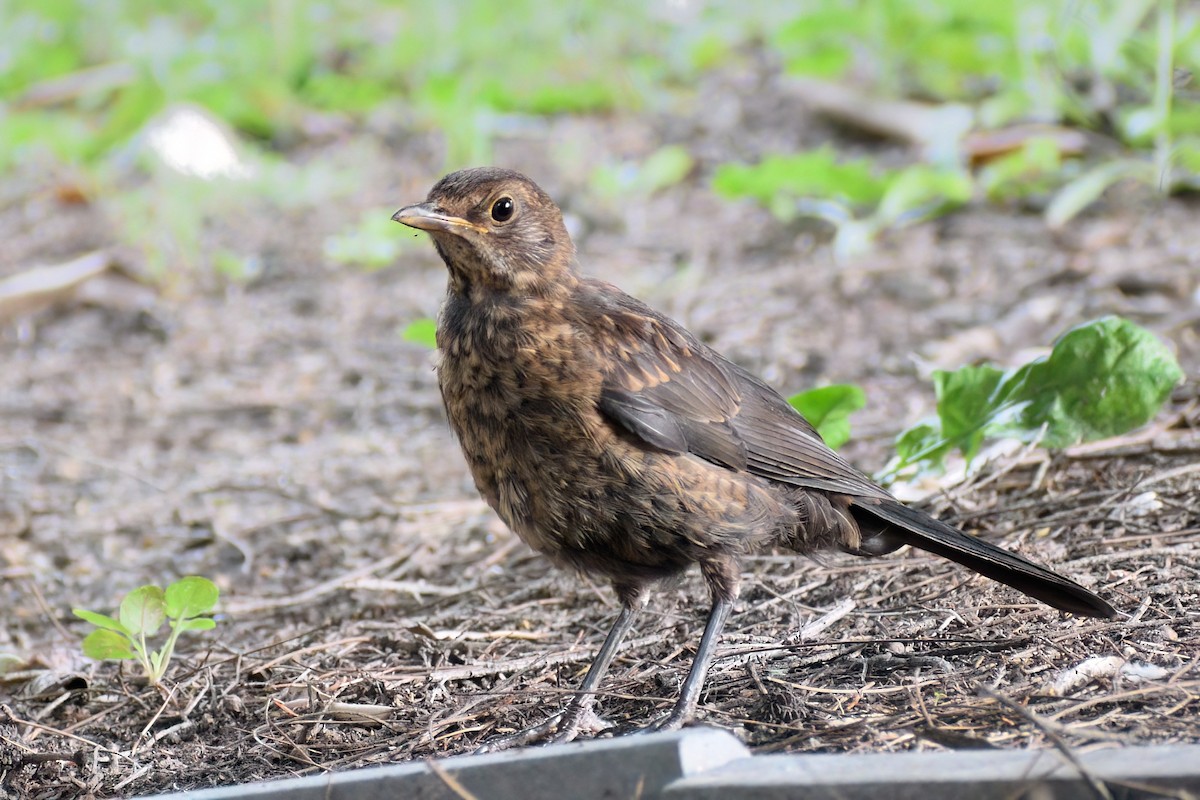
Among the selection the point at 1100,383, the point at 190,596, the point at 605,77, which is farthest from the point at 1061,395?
the point at 605,77

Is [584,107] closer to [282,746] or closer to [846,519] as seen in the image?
[846,519]

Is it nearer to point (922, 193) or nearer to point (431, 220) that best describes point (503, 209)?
point (431, 220)

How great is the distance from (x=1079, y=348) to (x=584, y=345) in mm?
1618

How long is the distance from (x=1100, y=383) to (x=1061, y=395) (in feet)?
0.39

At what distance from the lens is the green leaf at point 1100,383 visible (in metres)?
3.74

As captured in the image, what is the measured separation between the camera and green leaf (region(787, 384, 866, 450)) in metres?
4.06

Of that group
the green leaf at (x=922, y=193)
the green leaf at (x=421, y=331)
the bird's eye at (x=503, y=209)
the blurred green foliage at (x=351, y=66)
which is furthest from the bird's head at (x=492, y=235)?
the blurred green foliage at (x=351, y=66)

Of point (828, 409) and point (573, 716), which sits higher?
point (828, 409)

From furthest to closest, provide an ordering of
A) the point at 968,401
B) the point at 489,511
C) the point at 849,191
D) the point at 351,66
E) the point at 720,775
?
1. the point at 351,66
2. the point at 849,191
3. the point at 489,511
4. the point at 968,401
5. the point at 720,775

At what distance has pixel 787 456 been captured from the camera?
351 centimetres

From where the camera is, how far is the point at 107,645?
329 cm

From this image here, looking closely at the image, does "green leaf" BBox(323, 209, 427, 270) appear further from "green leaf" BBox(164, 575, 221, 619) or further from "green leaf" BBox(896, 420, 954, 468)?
"green leaf" BBox(164, 575, 221, 619)

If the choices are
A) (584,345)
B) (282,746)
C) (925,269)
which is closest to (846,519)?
(584,345)

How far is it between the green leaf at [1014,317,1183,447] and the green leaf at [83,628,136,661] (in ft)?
8.89
